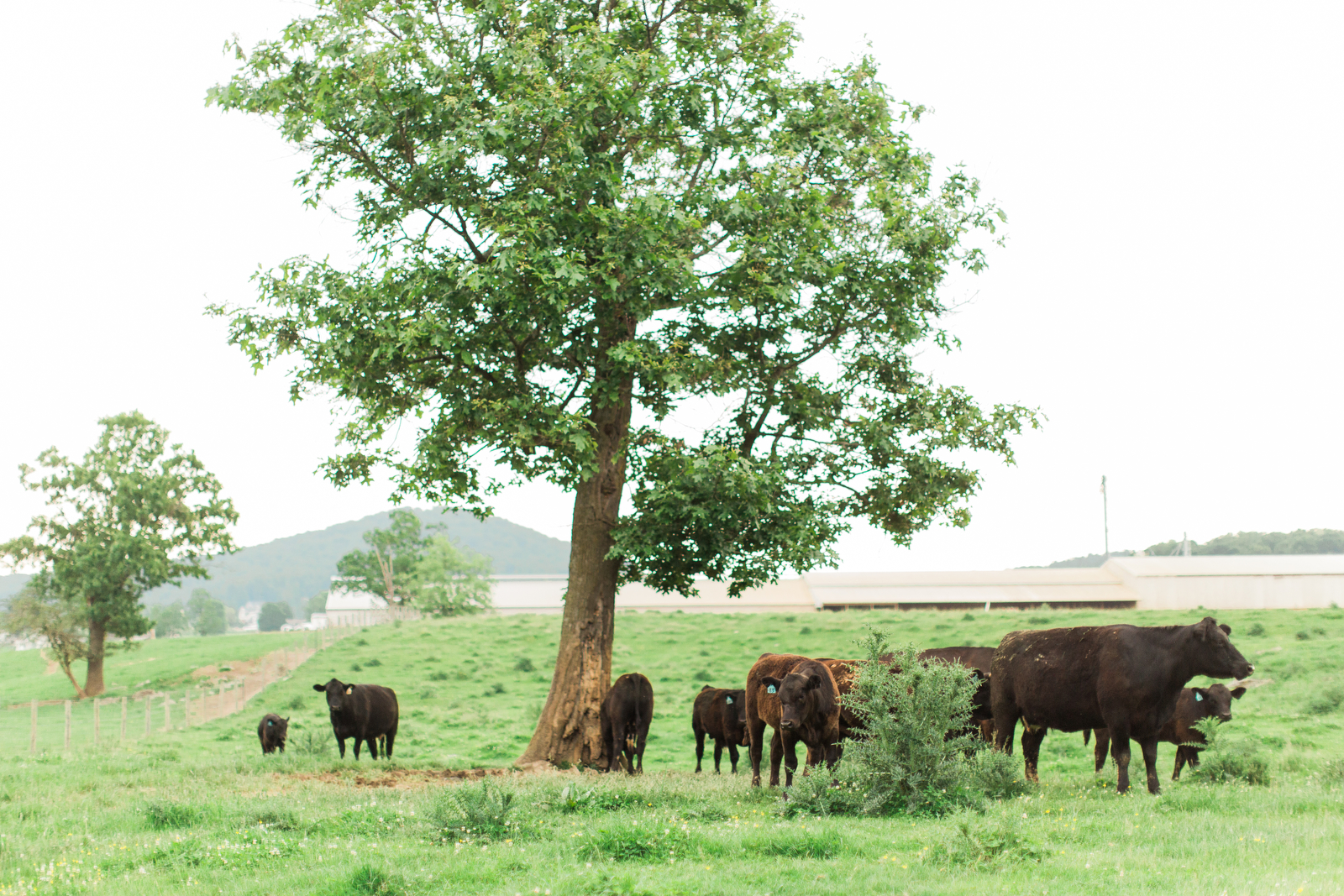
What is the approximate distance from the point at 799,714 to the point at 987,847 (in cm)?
451

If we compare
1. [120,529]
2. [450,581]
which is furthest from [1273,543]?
[120,529]

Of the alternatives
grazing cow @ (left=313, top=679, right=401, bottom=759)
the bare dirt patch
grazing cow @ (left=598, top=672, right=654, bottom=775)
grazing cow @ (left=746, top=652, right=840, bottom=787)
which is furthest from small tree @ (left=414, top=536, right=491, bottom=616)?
grazing cow @ (left=746, top=652, right=840, bottom=787)

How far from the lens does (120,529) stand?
48500 millimetres

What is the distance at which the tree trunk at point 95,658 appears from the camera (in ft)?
158

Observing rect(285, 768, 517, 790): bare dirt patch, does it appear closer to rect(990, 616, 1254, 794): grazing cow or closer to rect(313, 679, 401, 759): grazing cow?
rect(313, 679, 401, 759): grazing cow

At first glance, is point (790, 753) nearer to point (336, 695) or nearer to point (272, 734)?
point (336, 695)

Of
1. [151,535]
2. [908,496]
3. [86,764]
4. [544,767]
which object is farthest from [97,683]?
[908,496]

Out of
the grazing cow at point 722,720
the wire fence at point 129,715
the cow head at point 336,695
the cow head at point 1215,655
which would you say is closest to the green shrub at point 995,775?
the cow head at point 1215,655

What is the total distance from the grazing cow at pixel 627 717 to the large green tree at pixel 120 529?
37692 mm

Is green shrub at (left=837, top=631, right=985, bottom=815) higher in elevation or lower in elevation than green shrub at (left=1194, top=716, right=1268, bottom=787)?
higher

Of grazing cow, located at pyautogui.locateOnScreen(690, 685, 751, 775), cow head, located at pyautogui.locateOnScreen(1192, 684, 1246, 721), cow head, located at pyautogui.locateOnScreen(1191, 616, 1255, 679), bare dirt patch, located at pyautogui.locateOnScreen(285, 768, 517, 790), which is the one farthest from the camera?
grazing cow, located at pyautogui.locateOnScreen(690, 685, 751, 775)

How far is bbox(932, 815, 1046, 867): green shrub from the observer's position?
324 inches

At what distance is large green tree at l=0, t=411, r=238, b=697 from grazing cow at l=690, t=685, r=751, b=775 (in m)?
37.9

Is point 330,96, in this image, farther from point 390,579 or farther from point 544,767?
point 390,579
